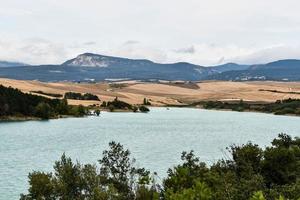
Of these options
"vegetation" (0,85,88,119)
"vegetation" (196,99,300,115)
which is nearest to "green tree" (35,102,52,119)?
"vegetation" (0,85,88,119)

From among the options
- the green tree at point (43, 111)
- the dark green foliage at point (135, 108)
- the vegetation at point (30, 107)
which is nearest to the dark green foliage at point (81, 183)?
the vegetation at point (30, 107)

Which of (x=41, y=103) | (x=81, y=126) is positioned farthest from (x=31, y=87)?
(x=81, y=126)

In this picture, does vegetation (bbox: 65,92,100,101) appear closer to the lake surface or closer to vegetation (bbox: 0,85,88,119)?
vegetation (bbox: 0,85,88,119)

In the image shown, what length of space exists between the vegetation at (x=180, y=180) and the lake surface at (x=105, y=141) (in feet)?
14.1

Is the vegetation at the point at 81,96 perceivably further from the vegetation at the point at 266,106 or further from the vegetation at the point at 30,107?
the vegetation at the point at 30,107

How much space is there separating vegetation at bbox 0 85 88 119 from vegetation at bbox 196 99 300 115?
55285mm

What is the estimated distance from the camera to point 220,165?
3828 centimetres

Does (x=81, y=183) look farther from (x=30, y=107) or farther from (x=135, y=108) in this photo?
(x=135, y=108)

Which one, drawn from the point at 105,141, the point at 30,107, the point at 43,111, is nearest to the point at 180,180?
the point at 105,141

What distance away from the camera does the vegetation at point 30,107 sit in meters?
121

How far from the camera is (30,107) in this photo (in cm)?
12675

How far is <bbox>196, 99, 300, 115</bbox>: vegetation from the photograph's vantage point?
158m

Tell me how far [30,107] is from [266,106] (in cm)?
7691

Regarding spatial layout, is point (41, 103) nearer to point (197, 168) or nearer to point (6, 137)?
point (6, 137)
